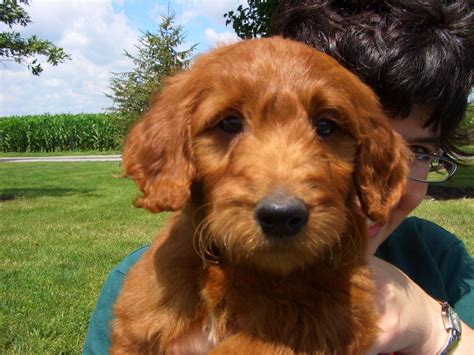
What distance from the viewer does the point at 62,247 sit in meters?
9.08

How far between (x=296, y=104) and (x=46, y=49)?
1481 cm

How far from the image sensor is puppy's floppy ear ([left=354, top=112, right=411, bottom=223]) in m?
2.51

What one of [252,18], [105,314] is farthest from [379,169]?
[252,18]

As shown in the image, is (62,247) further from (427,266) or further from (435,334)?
(435,334)

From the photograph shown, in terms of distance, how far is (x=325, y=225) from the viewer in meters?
2.13

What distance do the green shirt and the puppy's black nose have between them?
134cm

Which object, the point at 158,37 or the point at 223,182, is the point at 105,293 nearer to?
the point at 223,182

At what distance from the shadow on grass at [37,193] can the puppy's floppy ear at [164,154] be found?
13266 mm

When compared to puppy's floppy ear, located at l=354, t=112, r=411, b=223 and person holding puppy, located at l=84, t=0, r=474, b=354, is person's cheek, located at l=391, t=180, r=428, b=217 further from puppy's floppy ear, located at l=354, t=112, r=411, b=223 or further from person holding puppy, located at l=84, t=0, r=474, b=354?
puppy's floppy ear, located at l=354, t=112, r=411, b=223

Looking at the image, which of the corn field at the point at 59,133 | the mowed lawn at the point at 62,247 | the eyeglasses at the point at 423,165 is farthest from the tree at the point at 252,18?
the corn field at the point at 59,133

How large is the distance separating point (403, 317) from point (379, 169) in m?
0.66

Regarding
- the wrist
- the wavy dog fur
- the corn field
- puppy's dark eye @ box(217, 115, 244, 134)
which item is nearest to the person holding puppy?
the wrist

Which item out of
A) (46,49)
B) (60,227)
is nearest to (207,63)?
(60,227)

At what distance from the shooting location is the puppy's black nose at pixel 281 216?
6.43 feet
